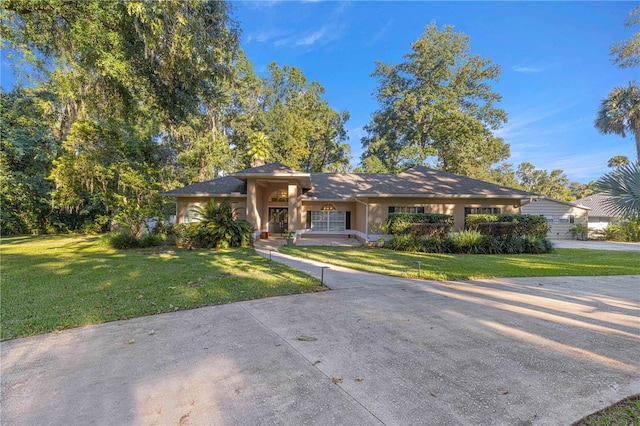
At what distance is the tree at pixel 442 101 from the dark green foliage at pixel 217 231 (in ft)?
58.5

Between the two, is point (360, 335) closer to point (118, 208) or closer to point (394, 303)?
point (394, 303)

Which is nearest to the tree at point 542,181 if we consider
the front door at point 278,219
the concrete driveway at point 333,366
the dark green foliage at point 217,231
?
the front door at point 278,219

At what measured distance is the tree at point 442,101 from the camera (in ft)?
79.5

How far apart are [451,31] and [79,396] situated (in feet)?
100

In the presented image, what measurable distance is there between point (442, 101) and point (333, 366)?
2614cm

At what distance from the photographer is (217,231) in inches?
502

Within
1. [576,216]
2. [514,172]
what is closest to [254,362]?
[576,216]

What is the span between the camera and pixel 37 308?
14.9 ft

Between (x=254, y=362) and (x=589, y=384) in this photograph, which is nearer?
(x=589, y=384)

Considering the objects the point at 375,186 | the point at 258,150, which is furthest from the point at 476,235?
the point at 258,150

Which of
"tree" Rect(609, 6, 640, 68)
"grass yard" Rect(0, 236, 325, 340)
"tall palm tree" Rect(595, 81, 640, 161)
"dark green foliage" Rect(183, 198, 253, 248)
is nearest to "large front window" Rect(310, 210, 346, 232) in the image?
"dark green foliage" Rect(183, 198, 253, 248)

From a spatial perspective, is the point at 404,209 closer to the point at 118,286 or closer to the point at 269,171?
the point at 269,171

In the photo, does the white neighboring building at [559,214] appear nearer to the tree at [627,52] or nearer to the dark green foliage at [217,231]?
the tree at [627,52]

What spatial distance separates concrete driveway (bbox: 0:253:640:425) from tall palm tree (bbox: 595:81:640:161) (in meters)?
22.2
